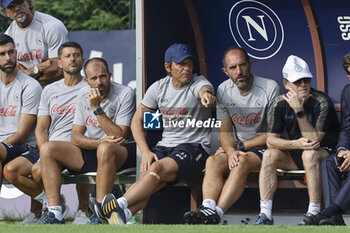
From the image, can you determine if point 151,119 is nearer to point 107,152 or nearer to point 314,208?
point 107,152

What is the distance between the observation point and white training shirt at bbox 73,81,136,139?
786 centimetres

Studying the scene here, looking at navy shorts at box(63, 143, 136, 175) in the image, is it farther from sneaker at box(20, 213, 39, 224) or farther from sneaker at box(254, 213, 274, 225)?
sneaker at box(254, 213, 274, 225)

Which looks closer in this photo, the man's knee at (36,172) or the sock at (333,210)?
the sock at (333,210)

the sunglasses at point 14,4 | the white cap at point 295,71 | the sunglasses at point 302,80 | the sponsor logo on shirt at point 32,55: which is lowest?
the sunglasses at point 302,80

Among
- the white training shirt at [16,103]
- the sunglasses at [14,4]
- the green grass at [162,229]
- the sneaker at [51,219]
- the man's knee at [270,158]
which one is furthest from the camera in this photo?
the sunglasses at [14,4]

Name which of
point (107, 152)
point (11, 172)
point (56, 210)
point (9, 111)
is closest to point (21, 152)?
point (11, 172)

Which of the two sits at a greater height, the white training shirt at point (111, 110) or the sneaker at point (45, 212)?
the white training shirt at point (111, 110)

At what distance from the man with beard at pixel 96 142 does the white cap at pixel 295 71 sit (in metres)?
1.38

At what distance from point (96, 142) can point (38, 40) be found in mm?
1428

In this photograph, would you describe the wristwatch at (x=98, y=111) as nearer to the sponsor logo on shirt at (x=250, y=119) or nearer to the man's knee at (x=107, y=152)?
the man's knee at (x=107, y=152)

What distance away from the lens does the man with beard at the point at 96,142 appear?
7413 mm

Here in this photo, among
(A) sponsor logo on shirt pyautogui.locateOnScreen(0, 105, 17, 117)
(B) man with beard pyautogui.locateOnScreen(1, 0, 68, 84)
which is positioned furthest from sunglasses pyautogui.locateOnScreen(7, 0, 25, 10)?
(A) sponsor logo on shirt pyautogui.locateOnScreen(0, 105, 17, 117)

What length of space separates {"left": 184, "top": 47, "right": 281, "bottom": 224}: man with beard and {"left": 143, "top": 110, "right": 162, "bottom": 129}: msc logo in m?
0.50

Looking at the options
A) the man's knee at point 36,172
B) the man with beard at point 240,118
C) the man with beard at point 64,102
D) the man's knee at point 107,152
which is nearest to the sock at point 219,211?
the man with beard at point 240,118
